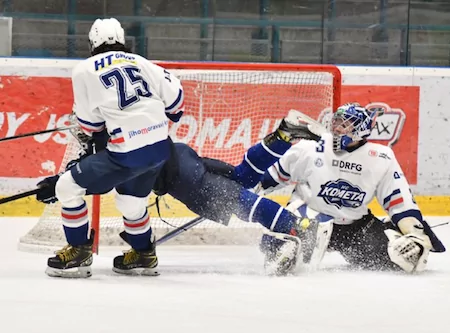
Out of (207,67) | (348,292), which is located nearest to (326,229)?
(348,292)

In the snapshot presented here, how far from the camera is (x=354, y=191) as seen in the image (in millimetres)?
4113

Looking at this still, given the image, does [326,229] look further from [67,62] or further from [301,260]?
[67,62]

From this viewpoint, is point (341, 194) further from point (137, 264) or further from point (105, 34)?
point (105, 34)

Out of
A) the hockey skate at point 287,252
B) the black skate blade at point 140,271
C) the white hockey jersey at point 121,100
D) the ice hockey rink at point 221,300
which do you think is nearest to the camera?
the ice hockey rink at point 221,300

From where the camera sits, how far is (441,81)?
656 cm

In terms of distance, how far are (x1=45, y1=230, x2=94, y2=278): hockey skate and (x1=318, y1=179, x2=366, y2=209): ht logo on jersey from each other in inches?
42.1

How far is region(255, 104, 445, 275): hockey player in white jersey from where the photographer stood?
4.08m

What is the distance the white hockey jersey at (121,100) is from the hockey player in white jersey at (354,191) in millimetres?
766

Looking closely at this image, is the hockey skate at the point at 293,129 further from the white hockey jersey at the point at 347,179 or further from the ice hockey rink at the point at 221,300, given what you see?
the ice hockey rink at the point at 221,300

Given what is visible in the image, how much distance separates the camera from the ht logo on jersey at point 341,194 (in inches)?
162

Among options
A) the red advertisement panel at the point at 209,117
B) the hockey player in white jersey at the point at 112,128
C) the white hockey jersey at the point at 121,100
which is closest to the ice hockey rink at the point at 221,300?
the hockey player in white jersey at the point at 112,128

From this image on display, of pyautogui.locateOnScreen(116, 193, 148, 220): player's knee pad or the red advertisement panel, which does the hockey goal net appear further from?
pyautogui.locateOnScreen(116, 193, 148, 220): player's knee pad

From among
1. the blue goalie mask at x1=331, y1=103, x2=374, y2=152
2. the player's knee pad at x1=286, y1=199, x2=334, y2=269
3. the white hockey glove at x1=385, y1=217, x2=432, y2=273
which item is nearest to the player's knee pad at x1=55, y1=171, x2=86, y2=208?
the player's knee pad at x1=286, y1=199, x2=334, y2=269

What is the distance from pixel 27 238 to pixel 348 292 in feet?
6.37
